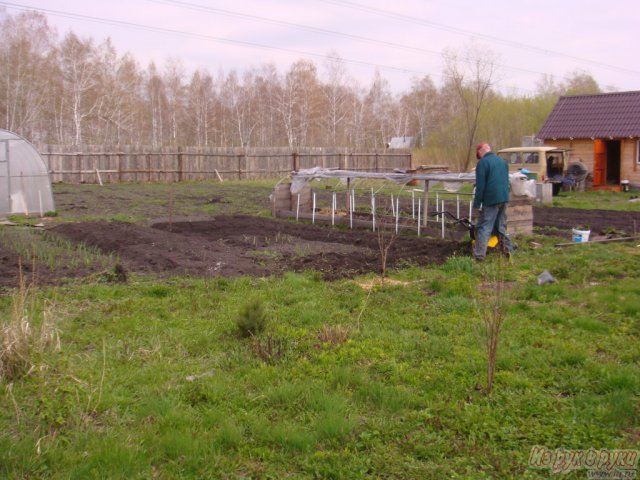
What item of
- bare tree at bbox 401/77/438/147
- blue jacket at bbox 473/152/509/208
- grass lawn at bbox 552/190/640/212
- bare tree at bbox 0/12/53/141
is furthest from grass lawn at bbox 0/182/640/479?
bare tree at bbox 401/77/438/147

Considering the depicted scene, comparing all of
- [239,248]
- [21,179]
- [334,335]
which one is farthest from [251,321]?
[21,179]

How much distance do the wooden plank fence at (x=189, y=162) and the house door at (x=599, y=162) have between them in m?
16.2

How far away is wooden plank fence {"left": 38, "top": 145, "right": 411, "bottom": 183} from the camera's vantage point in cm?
3169

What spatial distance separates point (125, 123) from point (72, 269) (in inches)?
1850

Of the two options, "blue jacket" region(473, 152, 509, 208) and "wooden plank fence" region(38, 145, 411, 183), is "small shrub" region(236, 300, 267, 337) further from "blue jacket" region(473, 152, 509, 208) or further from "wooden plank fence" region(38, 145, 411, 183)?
"wooden plank fence" region(38, 145, 411, 183)

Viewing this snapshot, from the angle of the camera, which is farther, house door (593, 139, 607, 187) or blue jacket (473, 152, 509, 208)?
house door (593, 139, 607, 187)

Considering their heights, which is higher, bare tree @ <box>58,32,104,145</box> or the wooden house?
bare tree @ <box>58,32,104,145</box>

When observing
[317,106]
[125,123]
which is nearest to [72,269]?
[125,123]

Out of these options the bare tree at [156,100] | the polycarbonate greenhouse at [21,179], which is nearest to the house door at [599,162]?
the polycarbonate greenhouse at [21,179]

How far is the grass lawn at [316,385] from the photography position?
365 cm

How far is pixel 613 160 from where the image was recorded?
2780 centimetres

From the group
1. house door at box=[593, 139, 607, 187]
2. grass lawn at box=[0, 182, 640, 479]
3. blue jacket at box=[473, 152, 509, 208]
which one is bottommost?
grass lawn at box=[0, 182, 640, 479]

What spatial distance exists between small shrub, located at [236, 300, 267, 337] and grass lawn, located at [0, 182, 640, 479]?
0.9 inches

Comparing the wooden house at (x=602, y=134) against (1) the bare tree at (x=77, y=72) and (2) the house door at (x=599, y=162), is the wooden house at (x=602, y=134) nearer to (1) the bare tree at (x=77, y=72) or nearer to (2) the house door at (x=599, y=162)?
(2) the house door at (x=599, y=162)
